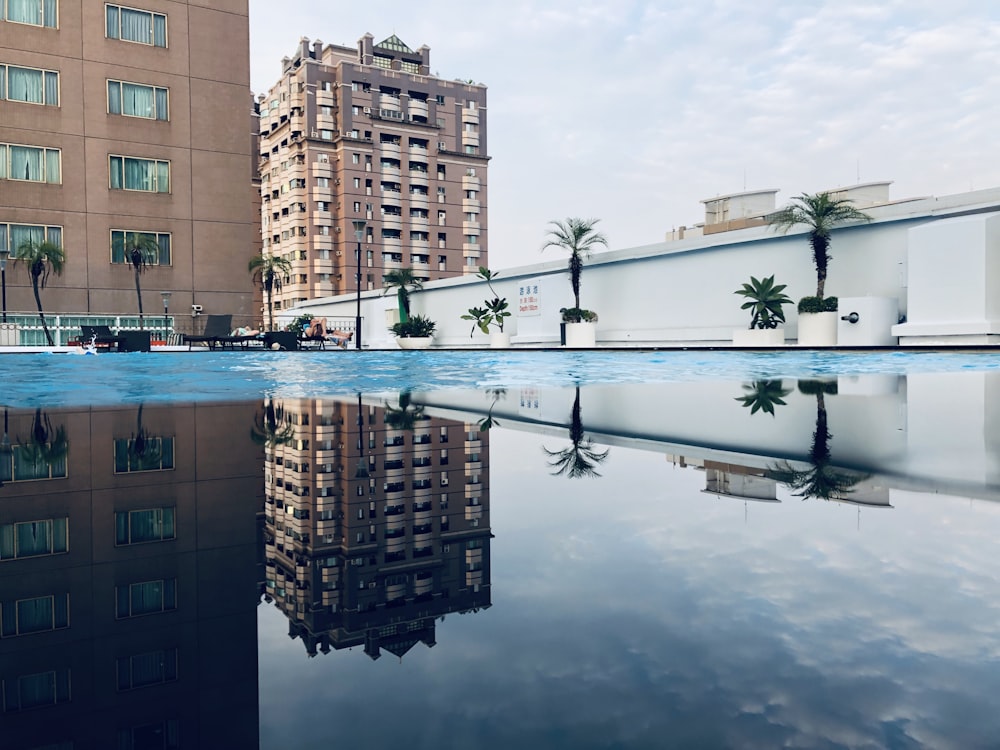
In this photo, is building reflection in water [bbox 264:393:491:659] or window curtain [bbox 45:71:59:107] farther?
window curtain [bbox 45:71:59:107]

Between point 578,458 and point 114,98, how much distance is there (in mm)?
40677

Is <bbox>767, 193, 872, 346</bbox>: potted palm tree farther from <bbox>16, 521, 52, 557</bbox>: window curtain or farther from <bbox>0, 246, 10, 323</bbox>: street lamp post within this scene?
<bbox>0, 246, 10, 323</bbox>: street lamp post

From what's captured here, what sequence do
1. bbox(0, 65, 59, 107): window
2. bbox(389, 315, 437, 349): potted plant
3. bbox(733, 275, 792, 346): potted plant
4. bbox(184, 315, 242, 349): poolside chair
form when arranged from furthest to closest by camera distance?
bbox(389, 315, 437, 349): potted plant → bbox(184, 315, 242, 349): poolside chair → bbox(0, 65, 59, 107): window → bbox(733, 275, 792, 346): potted plant

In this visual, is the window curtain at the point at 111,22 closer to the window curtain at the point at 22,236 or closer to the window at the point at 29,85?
the window at the point at 29,85

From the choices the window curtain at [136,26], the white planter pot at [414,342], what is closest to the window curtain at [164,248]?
the window curtain at [136,26]

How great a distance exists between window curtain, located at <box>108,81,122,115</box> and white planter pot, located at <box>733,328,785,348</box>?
31736 millimetres

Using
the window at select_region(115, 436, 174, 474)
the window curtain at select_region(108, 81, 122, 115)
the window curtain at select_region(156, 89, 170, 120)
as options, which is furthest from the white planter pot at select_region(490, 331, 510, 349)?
the window at select_region(115, 436, 174, 474)

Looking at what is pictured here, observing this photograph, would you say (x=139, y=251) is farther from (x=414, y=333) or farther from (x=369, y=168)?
(x=369, y=168)

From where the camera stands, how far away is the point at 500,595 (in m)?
1.95

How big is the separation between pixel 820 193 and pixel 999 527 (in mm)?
21575

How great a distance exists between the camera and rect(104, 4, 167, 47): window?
122 feet

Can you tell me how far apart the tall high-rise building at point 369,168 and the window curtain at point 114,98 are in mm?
38037

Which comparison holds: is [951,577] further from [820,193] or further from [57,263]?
[57,263]

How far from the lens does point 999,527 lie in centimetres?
264
